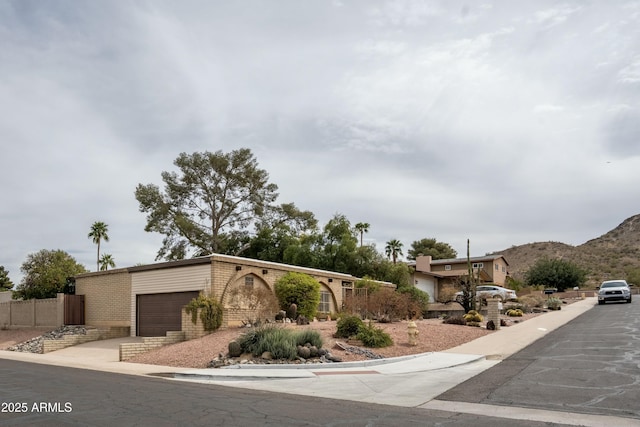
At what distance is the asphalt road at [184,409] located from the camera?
344 inches

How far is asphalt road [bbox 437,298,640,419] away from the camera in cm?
1023

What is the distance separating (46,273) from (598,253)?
85697 millimetres

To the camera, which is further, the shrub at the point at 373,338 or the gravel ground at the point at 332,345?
the shrub at the point at 373,338

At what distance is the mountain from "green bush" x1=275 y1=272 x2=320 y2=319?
5982cm

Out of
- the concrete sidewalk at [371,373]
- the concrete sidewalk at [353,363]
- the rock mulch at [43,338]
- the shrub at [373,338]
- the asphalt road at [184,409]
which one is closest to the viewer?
the asphalt road at [184,409]

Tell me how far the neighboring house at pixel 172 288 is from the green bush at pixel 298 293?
51 centimetres

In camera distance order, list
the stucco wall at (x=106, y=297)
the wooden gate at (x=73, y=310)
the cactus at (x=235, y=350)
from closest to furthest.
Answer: the cactus at (x=235, y=350) < the stucco wall at (x=106, y=297) < the wooden gate at (x=73, y=310)

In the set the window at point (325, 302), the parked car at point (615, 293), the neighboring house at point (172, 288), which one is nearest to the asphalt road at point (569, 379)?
the neighboring house at point (172, 288)

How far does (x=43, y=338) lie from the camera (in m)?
28.7

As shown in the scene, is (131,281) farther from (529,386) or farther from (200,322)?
(529,386)

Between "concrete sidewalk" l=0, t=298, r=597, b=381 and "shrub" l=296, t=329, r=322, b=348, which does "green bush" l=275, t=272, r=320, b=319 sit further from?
"shrub" l=296, t=329, r=322, b=348

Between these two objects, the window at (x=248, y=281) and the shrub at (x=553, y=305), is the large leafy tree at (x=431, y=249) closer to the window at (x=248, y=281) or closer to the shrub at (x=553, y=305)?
the shrub at (x=553, y=305)

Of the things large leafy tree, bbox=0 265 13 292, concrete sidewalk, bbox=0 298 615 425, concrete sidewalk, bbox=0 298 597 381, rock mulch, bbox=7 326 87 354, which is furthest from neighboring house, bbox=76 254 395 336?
large leafy tree, bbox=0 265 13 292

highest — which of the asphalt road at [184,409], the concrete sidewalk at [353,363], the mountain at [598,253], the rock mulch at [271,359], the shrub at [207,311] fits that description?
the mountain at [598,253]
